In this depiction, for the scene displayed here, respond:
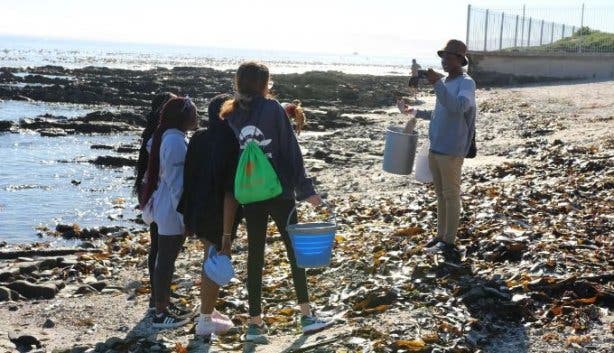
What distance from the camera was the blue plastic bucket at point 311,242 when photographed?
5.41 m

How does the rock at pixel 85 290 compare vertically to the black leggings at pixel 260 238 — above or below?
below

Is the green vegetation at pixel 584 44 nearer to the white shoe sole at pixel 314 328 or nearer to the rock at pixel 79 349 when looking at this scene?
the white shoe sole at pixel 314 328

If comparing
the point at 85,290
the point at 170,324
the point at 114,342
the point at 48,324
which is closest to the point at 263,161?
the point at 170,324

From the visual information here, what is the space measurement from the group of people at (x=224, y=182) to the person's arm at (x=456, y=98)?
4.60 feet

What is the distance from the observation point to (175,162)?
6.14m

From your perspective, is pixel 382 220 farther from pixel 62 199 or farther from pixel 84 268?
pixel 62 199

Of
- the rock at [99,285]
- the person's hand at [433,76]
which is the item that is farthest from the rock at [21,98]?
the person's hand at [433,76]

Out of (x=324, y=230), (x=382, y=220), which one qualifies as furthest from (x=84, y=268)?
(x=324, y=230)

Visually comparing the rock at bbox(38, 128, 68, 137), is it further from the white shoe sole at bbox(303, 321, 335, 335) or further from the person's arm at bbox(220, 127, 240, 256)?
the white shoe sole at bbox(303, 321, 335, 335)

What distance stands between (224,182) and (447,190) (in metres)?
2.39

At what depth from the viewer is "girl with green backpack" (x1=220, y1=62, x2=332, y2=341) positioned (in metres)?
5.44

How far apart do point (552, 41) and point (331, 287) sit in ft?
119

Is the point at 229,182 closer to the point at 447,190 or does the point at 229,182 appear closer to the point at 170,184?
the point at 170,184

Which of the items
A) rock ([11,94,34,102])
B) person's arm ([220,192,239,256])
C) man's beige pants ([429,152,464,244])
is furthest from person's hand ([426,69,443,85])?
rock ([11,94,34,102])
